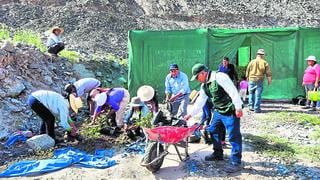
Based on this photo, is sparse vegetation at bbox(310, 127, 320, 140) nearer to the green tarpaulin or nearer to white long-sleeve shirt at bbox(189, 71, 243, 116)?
white long-sleeve shirt at bbox(189, 71, 243, 116)

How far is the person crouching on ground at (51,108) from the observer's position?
272 inches

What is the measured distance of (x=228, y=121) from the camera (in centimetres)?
602

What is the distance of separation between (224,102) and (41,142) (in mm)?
3133

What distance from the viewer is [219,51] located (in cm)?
1162

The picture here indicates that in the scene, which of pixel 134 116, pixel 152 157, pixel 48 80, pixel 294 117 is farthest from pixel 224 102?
pixel 48 80

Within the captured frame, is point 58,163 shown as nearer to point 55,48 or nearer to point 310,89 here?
point 55,48

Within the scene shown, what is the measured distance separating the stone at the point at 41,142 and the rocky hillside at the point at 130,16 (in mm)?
11140

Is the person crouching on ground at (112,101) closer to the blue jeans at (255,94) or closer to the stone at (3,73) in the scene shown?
the stone at (3,73)

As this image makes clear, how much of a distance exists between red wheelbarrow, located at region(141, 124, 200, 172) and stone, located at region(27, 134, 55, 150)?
6.19 ft

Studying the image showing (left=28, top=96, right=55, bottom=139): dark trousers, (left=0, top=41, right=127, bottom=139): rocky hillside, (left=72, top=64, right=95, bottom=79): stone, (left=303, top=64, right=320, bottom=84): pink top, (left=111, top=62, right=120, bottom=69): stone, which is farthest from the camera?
(left=111, top=62, right=120, bottom=69): stone

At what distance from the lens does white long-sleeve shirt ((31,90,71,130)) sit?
6.90 metres

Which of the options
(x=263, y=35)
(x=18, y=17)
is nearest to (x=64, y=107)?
(x=263, y=35)

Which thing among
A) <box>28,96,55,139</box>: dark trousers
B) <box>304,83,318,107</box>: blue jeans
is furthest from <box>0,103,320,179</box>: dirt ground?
<box>304,83,318,107</box>: blue jeans

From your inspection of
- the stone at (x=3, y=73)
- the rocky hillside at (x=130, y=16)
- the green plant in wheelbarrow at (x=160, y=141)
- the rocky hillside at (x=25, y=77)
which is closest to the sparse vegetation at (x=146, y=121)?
the green plant in wheelbarrow at (x=160, y=141)
